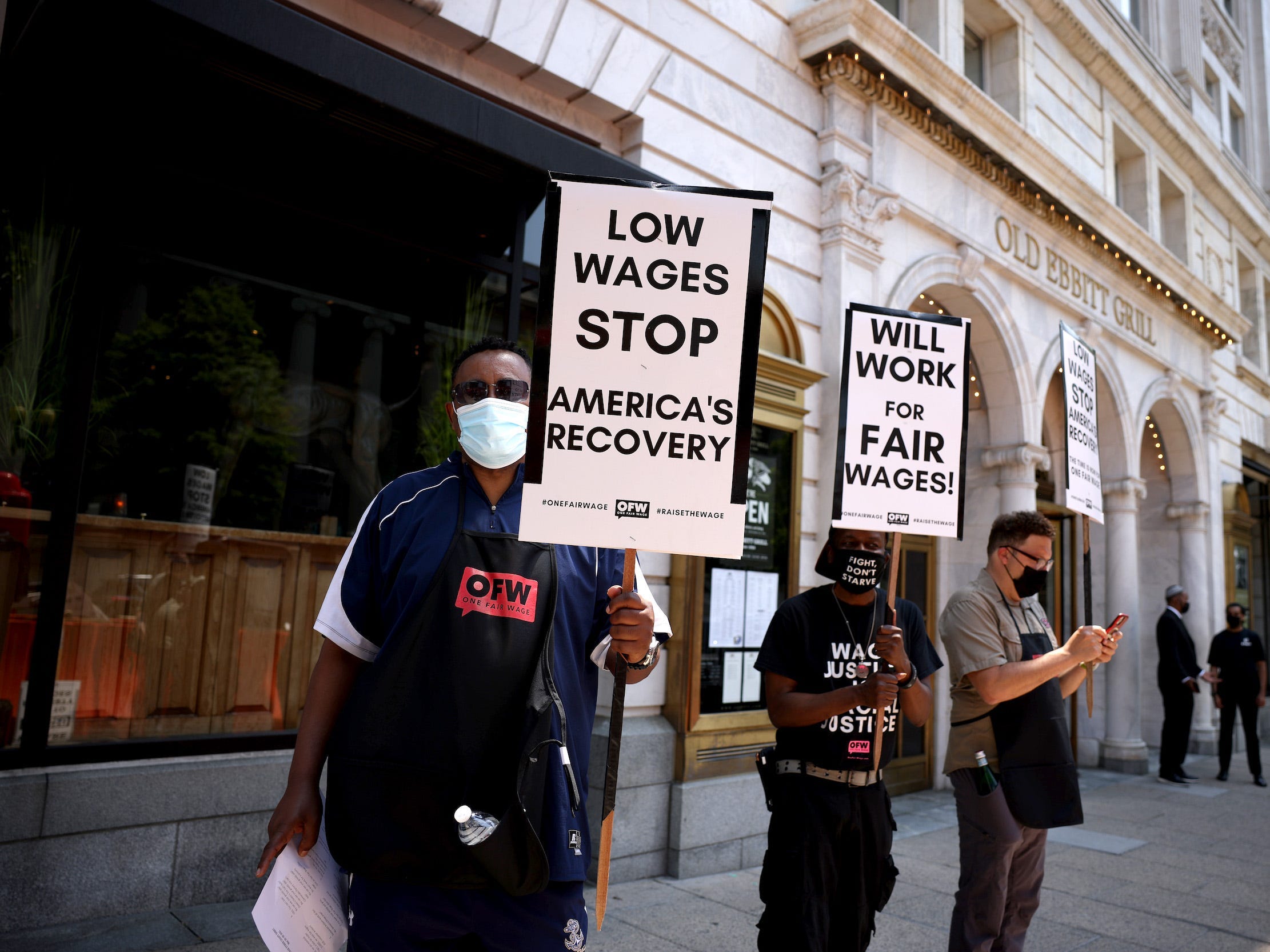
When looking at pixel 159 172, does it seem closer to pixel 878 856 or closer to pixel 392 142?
pixel 392 142

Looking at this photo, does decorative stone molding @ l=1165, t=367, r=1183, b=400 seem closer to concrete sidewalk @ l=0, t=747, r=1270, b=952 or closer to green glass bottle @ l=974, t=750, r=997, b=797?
concrete sidewalk @ l=0, t=747, r=1270, b=952

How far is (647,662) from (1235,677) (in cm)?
1234

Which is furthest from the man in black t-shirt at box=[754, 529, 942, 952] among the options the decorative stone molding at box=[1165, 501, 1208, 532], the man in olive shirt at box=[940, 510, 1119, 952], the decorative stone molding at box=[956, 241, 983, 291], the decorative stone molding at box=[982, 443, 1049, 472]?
the decorative stone molding at box=[1165, 501, 1208, 532]

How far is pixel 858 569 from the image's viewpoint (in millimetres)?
3566

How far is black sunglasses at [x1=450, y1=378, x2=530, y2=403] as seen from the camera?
102 inches

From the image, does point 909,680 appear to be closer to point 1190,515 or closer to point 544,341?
point 544,341

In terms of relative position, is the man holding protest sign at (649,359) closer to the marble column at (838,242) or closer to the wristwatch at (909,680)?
the wristwatch at (909,680)

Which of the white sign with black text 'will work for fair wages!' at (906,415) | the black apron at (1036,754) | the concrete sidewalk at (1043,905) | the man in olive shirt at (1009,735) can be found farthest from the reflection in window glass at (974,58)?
the black apron at (1036,754)

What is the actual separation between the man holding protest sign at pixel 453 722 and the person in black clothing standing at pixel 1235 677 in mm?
12176

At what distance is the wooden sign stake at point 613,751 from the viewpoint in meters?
2.17

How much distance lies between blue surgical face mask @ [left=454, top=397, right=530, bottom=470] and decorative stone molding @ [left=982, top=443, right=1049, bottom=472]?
903 cm

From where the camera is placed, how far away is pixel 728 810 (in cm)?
632

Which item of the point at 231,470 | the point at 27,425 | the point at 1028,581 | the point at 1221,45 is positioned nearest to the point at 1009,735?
the point at 1028,581

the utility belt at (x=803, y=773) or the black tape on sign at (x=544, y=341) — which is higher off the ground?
the black tape on sign at (x=544, y=341)
